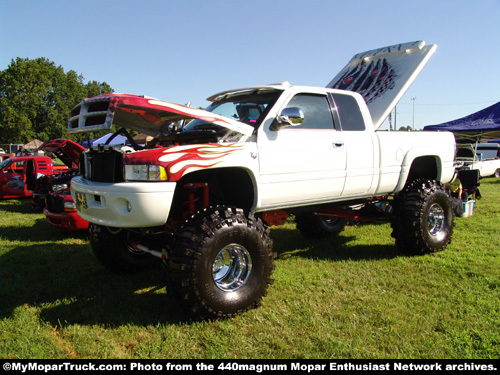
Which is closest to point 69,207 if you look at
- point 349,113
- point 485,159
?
point 349,113

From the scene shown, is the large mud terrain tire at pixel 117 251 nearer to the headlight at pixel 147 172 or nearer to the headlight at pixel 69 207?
the headlight at pixel 147 172

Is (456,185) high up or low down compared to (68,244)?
up

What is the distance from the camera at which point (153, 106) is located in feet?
10.4

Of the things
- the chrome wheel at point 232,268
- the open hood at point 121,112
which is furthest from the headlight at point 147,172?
the chrome wheel at point 232,268

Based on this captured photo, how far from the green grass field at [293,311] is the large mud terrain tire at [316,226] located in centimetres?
70

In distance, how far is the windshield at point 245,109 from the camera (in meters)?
3.95

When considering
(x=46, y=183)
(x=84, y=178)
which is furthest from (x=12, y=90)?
(x=84, y=178)

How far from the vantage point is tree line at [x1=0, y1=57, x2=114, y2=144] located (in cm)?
6256

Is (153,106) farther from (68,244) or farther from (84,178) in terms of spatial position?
(68,244)

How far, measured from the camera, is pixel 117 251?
442 centimetres

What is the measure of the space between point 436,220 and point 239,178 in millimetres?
3289

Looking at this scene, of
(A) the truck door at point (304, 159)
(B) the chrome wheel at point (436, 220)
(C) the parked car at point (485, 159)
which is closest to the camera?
(A) the truck door at point (304, 159)

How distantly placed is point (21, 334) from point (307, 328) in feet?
7.94

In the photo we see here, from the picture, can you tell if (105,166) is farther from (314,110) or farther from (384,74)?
(384,74)
